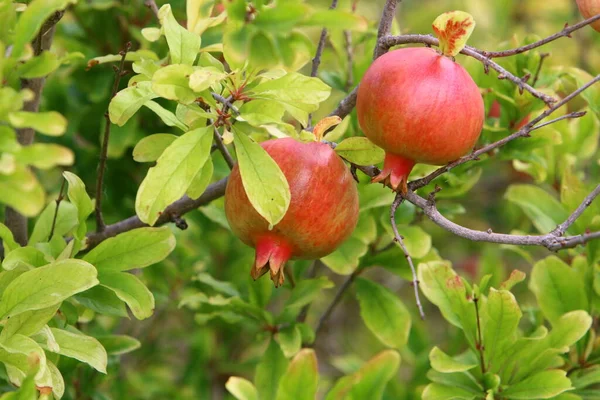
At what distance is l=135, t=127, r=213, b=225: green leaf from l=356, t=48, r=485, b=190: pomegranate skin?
0.24 meters

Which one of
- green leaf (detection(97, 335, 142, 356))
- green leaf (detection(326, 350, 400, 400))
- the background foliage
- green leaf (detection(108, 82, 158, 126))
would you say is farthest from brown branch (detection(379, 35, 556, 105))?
green leaf (detection(97, 335, 142, 356))

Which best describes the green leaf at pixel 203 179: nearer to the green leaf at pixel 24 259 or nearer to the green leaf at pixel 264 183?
the green leaf at pixel 264 183

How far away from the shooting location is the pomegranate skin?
1002mm

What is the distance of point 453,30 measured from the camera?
1032 mm

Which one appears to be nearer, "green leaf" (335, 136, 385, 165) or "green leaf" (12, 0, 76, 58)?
"green leaf" (12, 0, 76, 58)

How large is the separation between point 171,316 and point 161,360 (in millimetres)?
224

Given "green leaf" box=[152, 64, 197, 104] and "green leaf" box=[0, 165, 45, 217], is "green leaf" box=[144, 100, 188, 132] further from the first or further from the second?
"green leaf" box=[0, 165, 45, 217]

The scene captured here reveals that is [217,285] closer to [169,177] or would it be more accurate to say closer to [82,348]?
[82,348]

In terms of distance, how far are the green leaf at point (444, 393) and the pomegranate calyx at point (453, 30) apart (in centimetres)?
58

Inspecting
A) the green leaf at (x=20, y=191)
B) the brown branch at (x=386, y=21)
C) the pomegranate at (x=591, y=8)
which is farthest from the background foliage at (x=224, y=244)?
the pomegranate at (x=591, y=8)

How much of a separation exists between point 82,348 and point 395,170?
537 mm

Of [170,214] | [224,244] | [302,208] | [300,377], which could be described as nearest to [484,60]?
[302,208]

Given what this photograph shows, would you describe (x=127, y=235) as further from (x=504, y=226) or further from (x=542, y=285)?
(x=504, y=226)

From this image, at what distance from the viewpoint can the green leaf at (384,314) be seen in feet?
5.06
